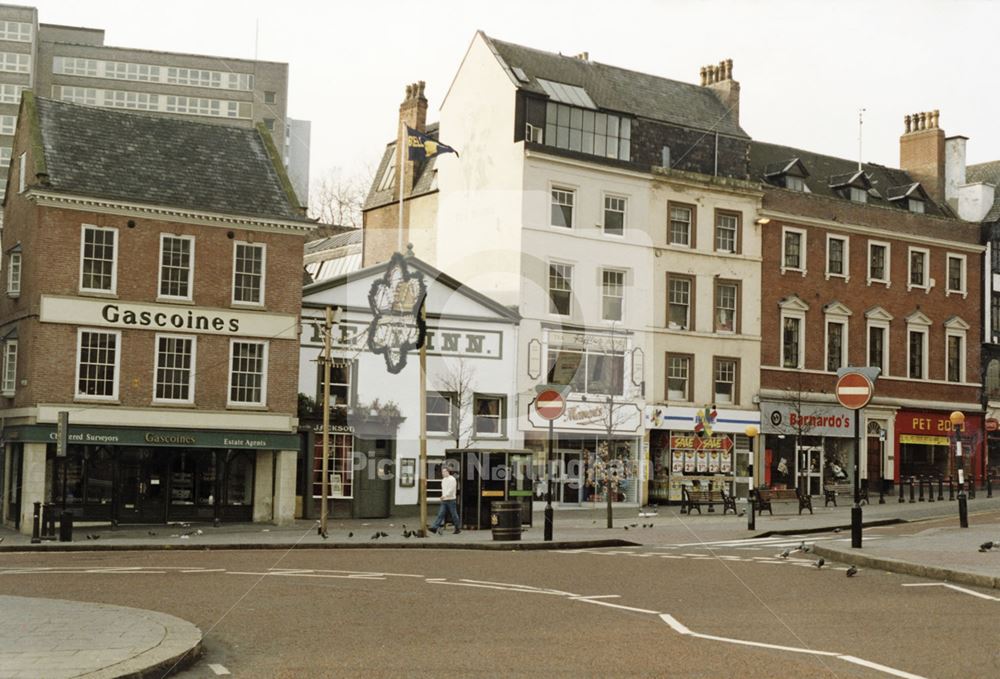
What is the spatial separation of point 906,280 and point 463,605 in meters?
43.4

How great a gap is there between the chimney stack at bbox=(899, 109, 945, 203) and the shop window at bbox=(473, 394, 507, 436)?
26201mm

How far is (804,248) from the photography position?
50.3 m

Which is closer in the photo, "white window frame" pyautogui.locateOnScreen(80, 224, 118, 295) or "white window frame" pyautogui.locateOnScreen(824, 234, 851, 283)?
"white window frame" pyautogui.locateOnScreen(80, 224, 118, 295)

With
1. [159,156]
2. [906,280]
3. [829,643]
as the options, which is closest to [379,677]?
[829,643]

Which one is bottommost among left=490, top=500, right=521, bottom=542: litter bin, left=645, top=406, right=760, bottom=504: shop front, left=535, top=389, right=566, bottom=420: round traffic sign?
left=490, top=500, right=521, bottom=542: litter bin

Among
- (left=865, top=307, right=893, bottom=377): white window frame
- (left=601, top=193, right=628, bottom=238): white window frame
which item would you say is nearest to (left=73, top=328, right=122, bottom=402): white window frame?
(left=601, top=193, right=628, bottom=238): white window frame

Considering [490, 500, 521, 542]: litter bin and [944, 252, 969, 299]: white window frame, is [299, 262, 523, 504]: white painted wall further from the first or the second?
[944, 252, 969, 299]: white window frame

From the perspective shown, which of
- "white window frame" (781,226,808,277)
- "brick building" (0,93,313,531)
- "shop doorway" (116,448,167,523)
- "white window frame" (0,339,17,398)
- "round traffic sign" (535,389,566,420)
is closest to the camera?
"round traffic sign" (535,389,566,420)

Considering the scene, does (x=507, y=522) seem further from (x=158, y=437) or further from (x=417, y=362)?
(x=417, y=362)

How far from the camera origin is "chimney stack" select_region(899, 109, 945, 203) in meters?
57.0

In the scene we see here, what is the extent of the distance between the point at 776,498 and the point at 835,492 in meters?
4.75

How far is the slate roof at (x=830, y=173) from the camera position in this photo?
171ft

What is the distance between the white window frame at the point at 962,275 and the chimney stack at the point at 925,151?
3.06 metres

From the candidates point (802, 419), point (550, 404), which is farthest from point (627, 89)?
point (550, 404)
